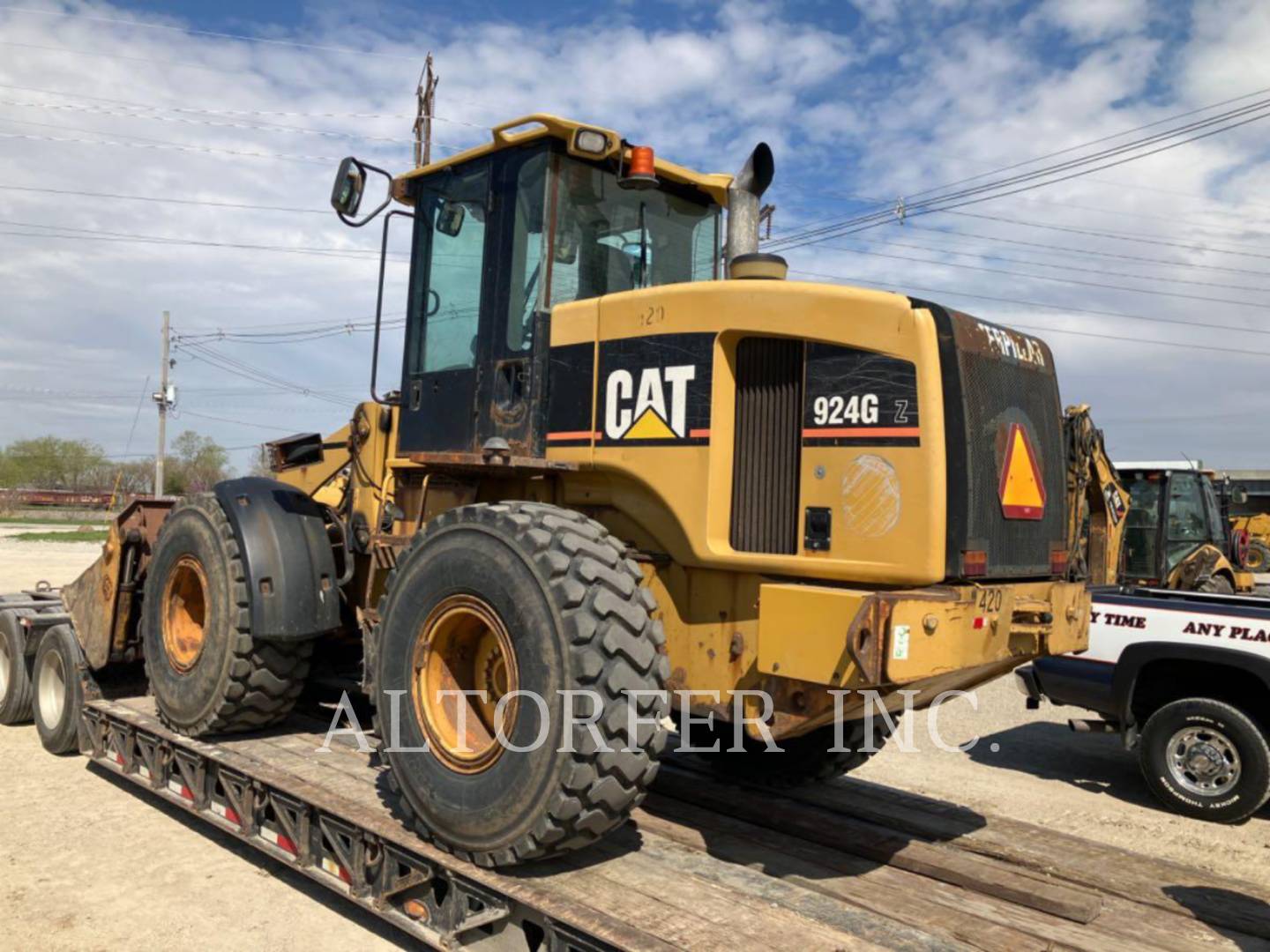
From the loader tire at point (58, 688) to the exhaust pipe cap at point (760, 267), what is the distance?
5.81 meters

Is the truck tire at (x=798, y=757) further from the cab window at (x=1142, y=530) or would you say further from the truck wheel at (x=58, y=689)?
the cab window at (x=1142, y=530)

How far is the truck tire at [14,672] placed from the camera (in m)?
8.38

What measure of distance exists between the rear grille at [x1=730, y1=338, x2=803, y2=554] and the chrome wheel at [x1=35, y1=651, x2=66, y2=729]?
6.00m

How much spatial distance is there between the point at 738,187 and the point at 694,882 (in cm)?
321

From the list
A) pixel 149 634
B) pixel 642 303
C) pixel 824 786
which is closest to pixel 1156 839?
pixel 824 786

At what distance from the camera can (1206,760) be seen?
23.9ft

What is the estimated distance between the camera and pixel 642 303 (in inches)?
172

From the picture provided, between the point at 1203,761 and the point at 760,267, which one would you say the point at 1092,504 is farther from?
the point at 760,267

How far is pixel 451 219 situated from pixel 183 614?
2925 millimetres

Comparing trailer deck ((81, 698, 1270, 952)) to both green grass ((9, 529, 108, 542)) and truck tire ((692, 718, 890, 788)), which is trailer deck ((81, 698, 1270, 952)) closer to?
truck tire ((692, 718, 890, 788))

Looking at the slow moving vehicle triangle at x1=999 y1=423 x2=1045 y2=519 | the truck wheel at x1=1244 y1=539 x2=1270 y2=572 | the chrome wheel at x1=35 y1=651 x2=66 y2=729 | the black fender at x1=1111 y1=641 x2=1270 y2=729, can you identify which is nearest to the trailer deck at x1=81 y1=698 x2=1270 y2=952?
the slow moving vehicle triangle at x1=999 y1=423 x2=1045 y2=519

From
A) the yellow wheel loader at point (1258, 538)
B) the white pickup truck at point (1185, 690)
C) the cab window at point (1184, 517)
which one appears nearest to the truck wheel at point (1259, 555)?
the yellow wheel loader at point (1258, 538)

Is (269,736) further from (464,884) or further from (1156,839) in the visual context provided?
(1156,839)

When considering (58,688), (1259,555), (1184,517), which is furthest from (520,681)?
(1259,555)
